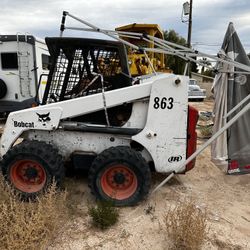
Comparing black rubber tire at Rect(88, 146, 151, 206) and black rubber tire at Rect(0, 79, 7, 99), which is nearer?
black rubber tire at Rect(88, 146, 151, 206)

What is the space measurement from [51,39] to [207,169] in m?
3.43

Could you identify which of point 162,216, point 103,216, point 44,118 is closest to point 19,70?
point 44,118

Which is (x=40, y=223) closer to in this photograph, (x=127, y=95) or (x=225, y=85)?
(x=127, y=95)

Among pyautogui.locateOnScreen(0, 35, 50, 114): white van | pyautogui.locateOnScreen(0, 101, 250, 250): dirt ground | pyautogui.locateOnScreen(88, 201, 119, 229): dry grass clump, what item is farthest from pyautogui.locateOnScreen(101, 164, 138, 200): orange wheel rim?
pyautogui.locateOnScreen(0, 35, 50, 114): white van

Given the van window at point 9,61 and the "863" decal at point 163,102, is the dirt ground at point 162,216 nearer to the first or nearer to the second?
the "863" decal at point 163,102

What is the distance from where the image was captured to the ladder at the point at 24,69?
9.59 meters

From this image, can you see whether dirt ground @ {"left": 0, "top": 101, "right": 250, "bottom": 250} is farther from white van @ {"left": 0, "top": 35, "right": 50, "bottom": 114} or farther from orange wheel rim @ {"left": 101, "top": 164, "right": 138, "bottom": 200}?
white van @ {"left": 0, "top": 35, "right": 50, "bottom": 114}

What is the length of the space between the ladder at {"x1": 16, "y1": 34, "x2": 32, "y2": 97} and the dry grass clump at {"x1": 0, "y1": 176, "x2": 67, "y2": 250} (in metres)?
6.36

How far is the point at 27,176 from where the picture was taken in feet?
14.3

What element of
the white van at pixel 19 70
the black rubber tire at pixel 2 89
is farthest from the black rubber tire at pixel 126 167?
the black rubber tire at pixel 2 89

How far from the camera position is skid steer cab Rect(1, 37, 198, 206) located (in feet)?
13.7

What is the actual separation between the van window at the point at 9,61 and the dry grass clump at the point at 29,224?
670 centimetres

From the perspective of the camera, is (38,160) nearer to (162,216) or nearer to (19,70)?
(162,216)

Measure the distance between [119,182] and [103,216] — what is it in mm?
647
